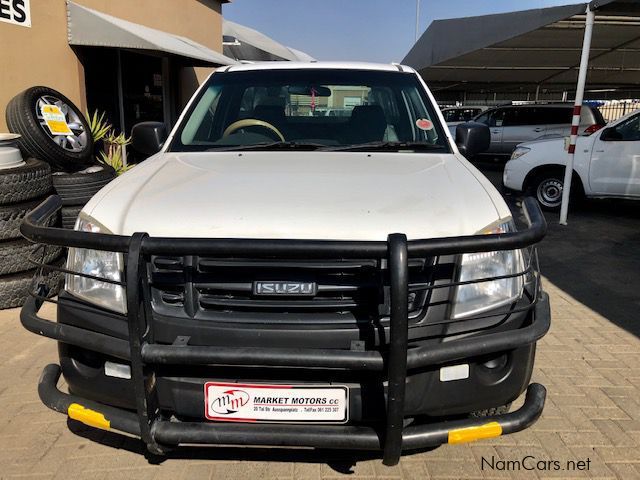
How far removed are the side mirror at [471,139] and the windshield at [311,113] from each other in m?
0.28

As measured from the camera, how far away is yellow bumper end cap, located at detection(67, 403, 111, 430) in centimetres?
206

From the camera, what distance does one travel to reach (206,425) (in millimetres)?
1971

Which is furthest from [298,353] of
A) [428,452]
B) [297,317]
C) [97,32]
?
[97,32]

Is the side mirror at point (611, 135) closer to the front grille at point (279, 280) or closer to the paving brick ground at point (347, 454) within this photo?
the paving brick ground at point (347, 454)

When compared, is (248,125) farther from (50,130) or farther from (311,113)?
(50,130)

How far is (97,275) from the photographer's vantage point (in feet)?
7.08

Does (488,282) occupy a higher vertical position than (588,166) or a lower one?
higher

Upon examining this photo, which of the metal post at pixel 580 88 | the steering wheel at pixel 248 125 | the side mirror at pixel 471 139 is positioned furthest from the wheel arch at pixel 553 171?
the steering wheel at pixel 248 125

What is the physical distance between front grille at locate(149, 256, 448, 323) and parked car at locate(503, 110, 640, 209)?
7.19 metres

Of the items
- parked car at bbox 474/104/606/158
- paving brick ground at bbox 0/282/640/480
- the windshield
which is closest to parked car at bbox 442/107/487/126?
parked car at bbox 474/104/606/158

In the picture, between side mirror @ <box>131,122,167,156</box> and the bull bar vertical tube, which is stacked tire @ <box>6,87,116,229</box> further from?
the bull bar vertical tube

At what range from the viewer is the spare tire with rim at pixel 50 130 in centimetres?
526

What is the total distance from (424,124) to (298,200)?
152 centimetres

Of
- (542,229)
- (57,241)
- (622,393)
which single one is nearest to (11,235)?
(57,241)
